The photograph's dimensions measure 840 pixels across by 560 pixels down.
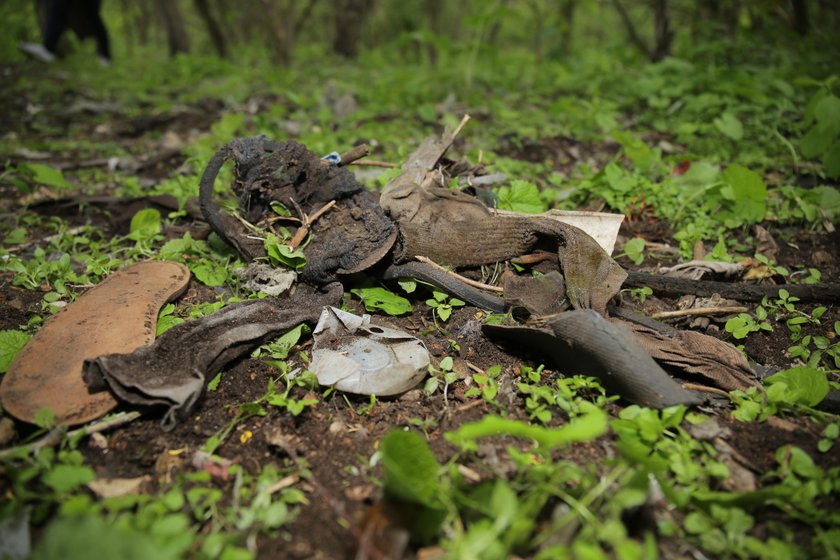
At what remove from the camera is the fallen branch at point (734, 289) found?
229 centimetres

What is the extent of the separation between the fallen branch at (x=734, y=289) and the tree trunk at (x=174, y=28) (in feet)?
27.4

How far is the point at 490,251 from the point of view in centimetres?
230

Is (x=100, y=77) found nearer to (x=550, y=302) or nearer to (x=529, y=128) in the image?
(x=529, y=128)

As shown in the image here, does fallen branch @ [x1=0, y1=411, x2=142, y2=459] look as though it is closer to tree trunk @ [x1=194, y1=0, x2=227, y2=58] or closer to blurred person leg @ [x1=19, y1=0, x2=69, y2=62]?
blurred person leg @ [x1=19, y1=0, x2=69, y2=62]

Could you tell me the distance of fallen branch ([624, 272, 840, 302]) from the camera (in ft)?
7.52

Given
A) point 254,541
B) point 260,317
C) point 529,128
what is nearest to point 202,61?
point 529,128

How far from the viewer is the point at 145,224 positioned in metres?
2.81

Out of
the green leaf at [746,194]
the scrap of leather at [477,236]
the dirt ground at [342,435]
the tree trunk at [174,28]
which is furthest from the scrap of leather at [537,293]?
the tree trunk at [174,28]

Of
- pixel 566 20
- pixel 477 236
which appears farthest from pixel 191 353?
pixel 566 20

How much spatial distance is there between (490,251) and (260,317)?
0.96 meters

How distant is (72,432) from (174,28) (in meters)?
8.40

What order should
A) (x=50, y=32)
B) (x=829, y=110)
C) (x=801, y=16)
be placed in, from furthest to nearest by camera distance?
(x=50, y=32)
(x=801, y=16)
(x=829, y=110)

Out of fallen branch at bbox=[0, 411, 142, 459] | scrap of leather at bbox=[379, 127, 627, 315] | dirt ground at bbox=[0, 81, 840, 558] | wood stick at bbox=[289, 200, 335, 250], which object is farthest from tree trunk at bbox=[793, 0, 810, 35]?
fallen branch at bbox=[0, 411, 142, 459]

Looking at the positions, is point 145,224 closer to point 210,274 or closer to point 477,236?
point 210,274
